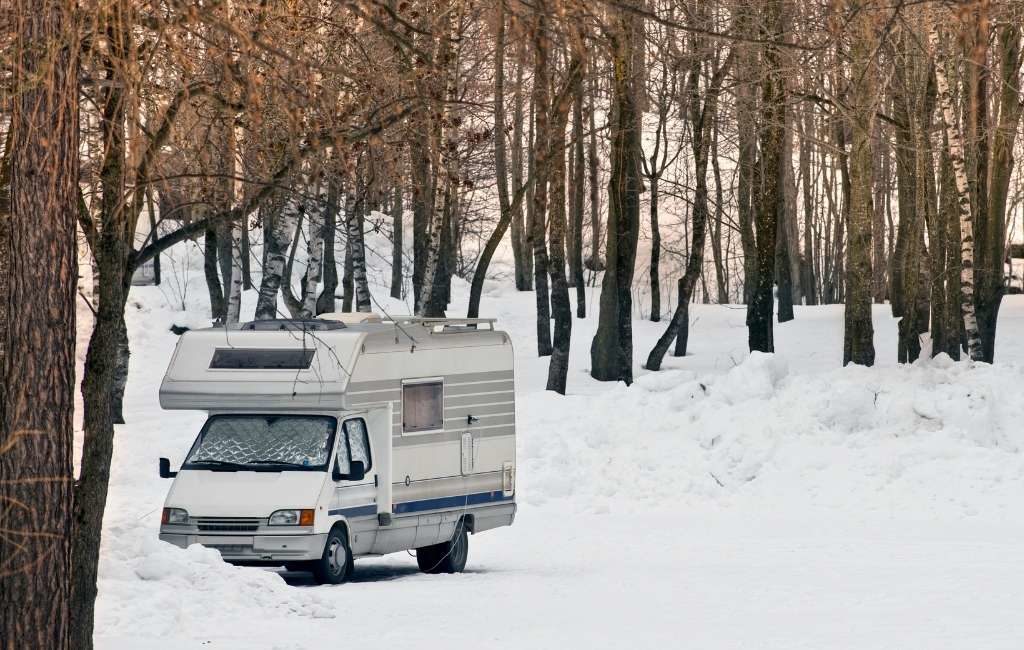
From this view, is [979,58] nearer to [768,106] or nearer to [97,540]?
[97,540]

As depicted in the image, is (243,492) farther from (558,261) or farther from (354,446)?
(558,261)

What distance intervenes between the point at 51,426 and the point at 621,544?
36.0 ft

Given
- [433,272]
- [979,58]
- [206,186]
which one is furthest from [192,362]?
[433,272]

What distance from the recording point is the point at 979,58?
20.1 ft

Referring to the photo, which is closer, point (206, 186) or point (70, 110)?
point (70, 110)

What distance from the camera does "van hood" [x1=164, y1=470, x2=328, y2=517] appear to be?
46.1ft

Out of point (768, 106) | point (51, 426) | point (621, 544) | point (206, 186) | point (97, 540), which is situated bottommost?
point (621, 544)

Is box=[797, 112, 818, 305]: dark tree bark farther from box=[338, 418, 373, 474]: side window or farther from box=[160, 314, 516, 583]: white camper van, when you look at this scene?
box=[338, 418, 373, 474]: side window

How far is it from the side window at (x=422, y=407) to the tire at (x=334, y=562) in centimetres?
143

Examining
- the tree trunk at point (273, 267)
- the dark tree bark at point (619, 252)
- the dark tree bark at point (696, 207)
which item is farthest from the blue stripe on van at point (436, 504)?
the dark tree bark at point (696, 207)

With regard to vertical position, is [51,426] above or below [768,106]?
below

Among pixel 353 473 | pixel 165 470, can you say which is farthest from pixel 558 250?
pixel 165 470

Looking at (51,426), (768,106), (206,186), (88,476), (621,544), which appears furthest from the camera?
(768,106)

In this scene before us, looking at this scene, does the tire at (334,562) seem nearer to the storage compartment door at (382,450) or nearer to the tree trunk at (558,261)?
the storage compartment door at (382,450)
